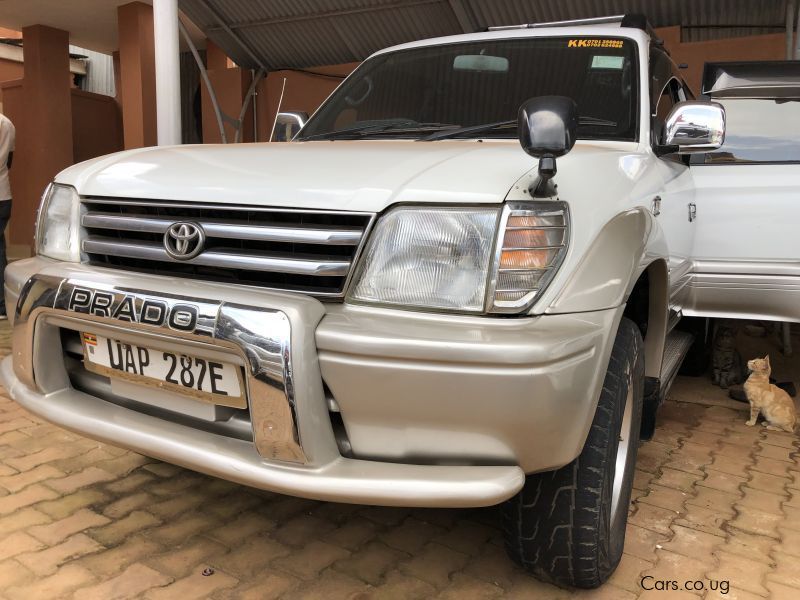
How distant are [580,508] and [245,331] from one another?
0.97 metres

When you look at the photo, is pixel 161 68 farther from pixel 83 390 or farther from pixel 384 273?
pixel 384 273

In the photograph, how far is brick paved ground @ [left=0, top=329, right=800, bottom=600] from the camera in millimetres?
2074

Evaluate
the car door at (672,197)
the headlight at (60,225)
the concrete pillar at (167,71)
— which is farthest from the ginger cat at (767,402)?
the concrete pillar at (167,71)

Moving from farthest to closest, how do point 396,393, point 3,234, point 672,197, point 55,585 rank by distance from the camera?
point 3,234, point 672,197, point 55,585, point 396,393

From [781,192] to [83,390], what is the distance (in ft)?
9.93

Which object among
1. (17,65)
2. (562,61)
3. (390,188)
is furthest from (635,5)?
(17,65)

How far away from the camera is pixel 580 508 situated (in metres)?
1.84

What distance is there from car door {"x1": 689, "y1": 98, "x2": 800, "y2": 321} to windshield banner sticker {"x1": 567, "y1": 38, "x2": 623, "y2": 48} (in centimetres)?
87

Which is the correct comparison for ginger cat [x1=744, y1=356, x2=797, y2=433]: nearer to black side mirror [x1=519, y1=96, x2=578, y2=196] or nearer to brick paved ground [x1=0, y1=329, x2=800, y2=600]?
brick paved ground [x1=0, y1=329, x2=800, y2=600]

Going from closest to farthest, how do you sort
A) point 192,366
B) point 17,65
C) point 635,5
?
point 192,366 < point 635,5 < point 17,65

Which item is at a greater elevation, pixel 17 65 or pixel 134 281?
pixel 17 65

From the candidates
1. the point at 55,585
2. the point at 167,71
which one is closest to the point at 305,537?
the point at 55,585

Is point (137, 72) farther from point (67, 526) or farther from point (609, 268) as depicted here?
point (609, 268)

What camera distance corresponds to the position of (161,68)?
4.45 meters
